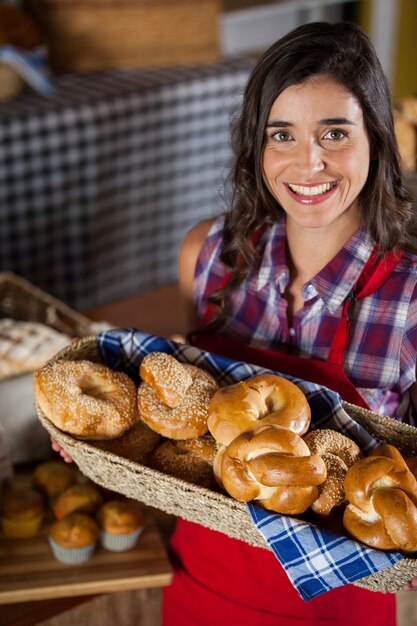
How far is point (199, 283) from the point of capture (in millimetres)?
1627

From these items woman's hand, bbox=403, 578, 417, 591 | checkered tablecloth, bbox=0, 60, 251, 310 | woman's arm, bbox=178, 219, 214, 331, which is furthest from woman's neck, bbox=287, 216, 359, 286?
checkered tablecloth, bbox=0, 60, 251, 310

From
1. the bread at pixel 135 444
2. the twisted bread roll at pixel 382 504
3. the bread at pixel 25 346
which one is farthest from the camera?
the bread at pixel 25 346

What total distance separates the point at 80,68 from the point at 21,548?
2334 millimetres

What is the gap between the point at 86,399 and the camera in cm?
122

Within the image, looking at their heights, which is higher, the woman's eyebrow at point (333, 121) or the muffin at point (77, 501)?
the woman's eyebrow at point (333, 121)

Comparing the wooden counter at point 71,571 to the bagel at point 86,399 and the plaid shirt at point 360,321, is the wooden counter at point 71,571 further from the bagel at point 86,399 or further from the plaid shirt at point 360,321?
the plaid shirt at point 360,321

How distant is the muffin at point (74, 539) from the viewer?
1428mm

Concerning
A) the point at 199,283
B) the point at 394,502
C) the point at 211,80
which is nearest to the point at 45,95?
the point at 211,80

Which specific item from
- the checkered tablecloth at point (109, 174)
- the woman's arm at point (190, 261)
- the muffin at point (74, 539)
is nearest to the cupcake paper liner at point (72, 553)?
the muffin at point (74, 539)

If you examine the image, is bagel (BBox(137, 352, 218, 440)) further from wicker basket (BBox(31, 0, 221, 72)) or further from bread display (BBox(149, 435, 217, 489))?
wicker basket (BBox(31, 0, 221, 72))

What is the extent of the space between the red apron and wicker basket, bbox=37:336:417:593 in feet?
0.46

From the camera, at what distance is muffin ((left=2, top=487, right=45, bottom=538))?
1.48 meters

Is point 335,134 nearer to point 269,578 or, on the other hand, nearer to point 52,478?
point 269,578

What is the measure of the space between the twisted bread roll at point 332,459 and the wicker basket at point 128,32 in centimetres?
247
